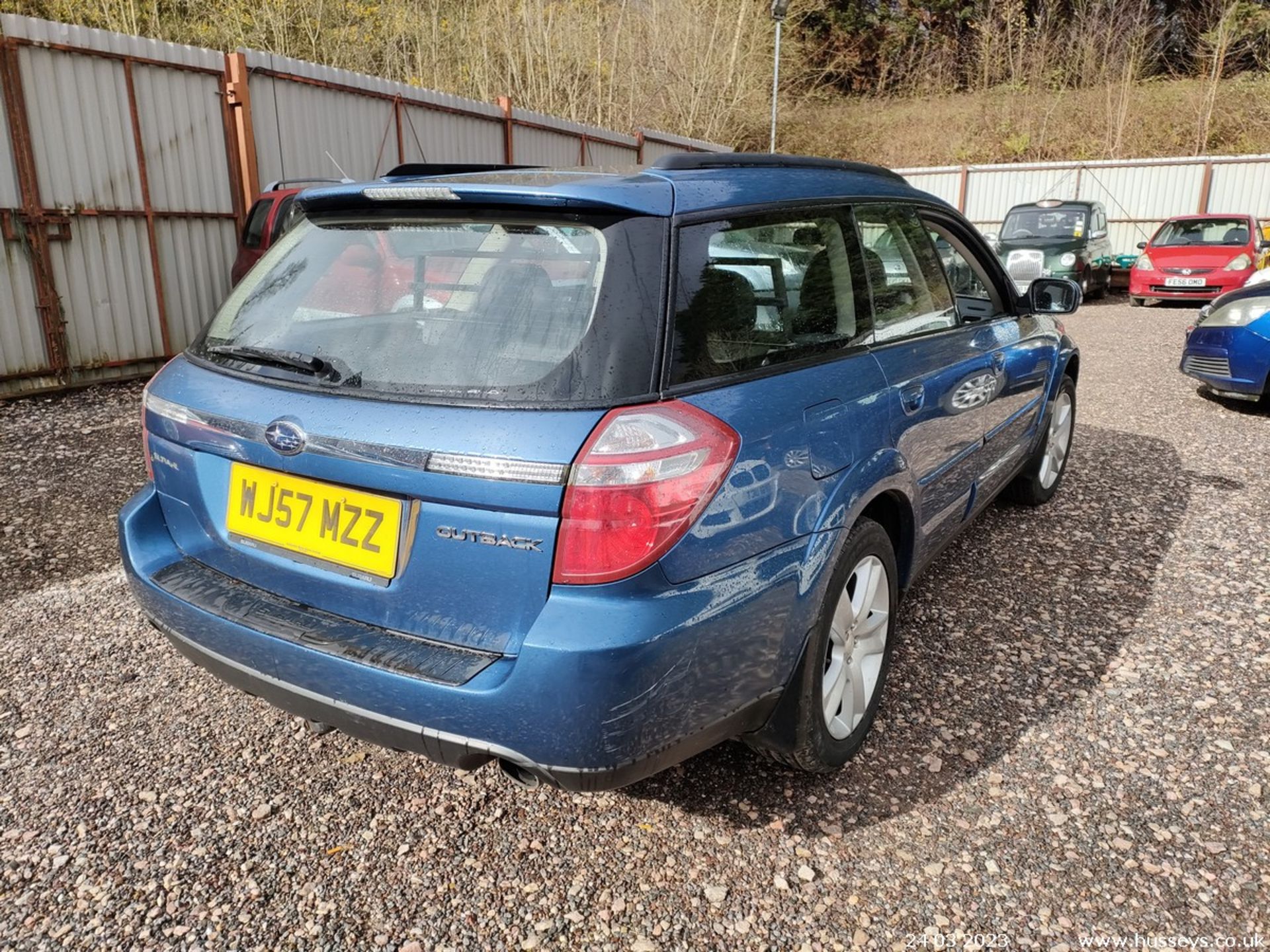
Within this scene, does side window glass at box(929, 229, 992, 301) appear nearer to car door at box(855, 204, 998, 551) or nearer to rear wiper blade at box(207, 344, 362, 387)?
car door at box(855, 204, 998, 551)

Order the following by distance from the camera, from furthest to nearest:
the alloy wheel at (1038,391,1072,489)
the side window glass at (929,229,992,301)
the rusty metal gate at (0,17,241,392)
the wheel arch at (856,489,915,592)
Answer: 1. the rusty metal gate at (0,17,241,392)
2. the alloy wheel at (1038,391,1072,489)
3. the side window glass at (929,229,992,301)
4. the wheel arch at (856,489,915,592)

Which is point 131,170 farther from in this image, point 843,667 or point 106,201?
point 843,667

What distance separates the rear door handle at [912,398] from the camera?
256 cm

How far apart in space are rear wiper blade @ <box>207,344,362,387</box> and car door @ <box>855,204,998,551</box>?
56.0 inches

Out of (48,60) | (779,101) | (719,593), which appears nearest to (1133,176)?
(779,101)

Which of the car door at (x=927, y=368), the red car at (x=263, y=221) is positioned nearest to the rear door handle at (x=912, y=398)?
the car door at (x=927, y=368)

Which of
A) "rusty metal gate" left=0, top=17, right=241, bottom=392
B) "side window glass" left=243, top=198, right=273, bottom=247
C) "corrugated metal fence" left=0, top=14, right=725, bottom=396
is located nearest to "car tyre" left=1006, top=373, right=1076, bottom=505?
"corrugated metal fence" left=0, top=14, right=725, bottom=396

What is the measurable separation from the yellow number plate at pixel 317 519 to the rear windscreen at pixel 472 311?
24 cm

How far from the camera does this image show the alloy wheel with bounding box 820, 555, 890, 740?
2350 millimetres

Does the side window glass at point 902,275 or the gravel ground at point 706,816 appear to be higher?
the side window glass at point 902,275

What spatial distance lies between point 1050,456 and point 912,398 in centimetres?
250

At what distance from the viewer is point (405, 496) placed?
1.81m

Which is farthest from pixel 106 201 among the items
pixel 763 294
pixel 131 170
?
pixel 763 294

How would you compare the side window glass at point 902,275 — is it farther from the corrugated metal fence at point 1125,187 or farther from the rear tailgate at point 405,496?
the corrugated metal fence at point 1125,187
